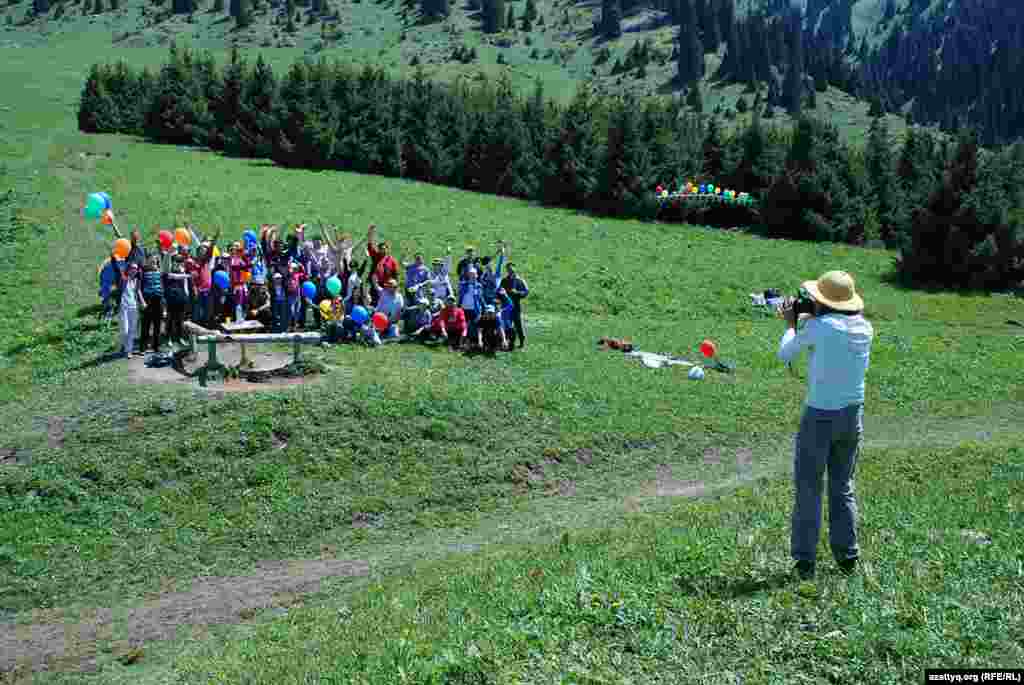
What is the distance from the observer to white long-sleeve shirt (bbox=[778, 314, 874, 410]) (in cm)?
844

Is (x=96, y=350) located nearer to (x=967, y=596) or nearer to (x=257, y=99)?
(x=967, y=596)

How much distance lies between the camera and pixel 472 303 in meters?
23.3

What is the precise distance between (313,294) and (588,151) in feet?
116

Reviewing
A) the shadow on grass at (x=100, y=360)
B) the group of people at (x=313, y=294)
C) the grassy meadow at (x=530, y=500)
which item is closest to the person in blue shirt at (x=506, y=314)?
the group of people at (x=313, y=294)

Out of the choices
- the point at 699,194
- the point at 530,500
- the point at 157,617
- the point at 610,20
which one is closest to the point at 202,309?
the point at 530,500

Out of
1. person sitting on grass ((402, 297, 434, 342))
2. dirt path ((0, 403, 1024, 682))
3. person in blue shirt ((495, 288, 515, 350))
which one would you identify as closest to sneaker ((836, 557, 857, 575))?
dirt path ((0, 403, 1024, 682))

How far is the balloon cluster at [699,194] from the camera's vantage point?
52000 millimetres

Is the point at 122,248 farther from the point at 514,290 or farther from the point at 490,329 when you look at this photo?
the point at 514,290

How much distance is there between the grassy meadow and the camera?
95.8 inches

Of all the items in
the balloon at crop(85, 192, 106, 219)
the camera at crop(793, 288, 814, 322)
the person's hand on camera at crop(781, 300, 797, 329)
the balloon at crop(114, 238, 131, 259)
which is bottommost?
the balloon at crop(114, 238, 131, 259)

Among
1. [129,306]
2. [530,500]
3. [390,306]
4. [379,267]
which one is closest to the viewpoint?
[530,500]

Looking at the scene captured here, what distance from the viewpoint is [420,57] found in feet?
490

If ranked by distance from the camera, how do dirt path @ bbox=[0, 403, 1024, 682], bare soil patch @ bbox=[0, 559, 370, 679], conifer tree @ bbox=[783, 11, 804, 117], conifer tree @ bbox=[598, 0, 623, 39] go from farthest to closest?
conifer tree @ bbox=[598, 0, 623, 39] → conifer tree @ bbox=[783, 11, 804, 117] → dirt path @ bbox=[0, 403, 1024, 682] → bare soil patch @ bbox=[0, 559, 370, 679]

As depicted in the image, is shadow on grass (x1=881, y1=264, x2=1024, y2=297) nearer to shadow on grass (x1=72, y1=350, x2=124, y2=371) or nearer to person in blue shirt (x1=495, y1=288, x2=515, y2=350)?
person in blue shirt (x1=495, y1=288, x2=515, y2=350)
